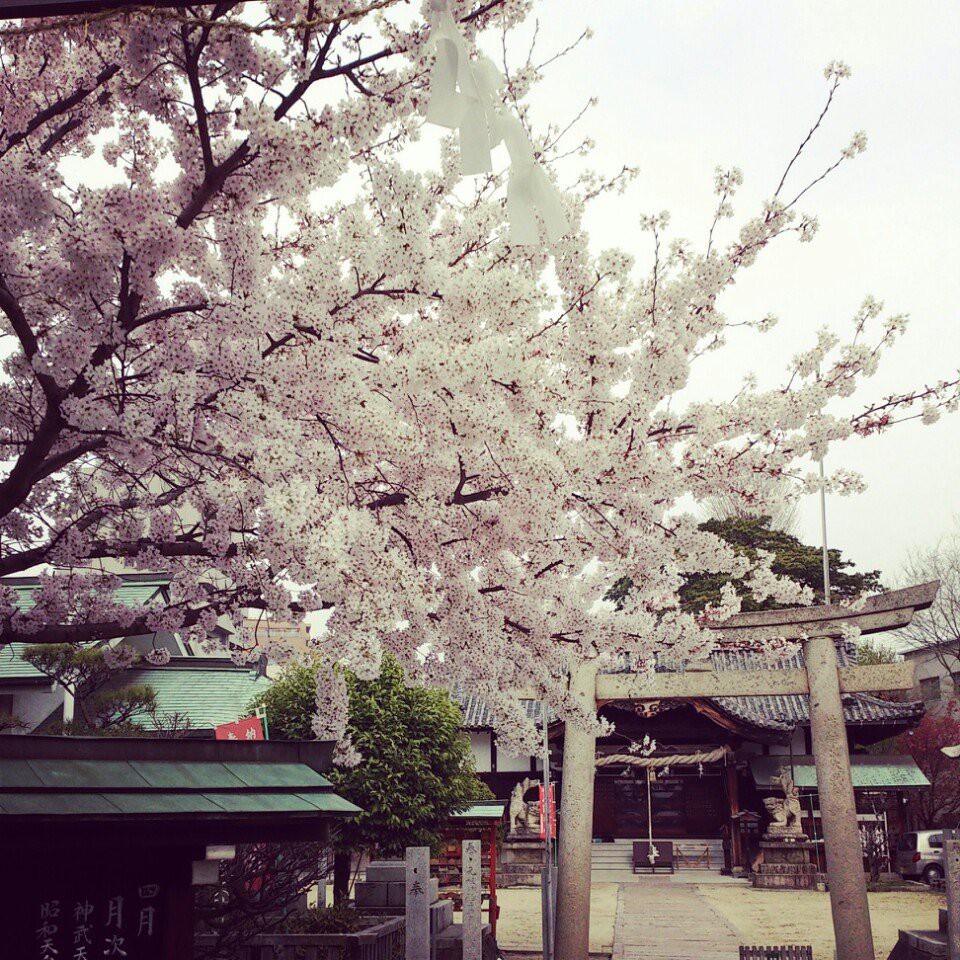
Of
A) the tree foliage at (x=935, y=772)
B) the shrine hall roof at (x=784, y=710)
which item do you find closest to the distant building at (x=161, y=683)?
the shrine hall roof at (x=784, y=710)

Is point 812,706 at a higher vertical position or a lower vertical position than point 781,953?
higher

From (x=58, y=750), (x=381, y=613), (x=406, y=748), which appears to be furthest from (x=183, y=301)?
(x=406, y=748)

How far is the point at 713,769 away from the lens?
28297 millimetres

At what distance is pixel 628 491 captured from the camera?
6195 mm

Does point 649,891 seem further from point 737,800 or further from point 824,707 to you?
point 824,707

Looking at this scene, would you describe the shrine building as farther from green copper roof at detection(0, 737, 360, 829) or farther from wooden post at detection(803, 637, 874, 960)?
green copper roof at detection(0, 737, 360, 829)

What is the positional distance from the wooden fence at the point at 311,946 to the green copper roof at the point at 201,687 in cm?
1308

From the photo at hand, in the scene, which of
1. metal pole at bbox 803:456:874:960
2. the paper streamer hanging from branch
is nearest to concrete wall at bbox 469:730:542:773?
metal pole at bbox 803:456:874:960

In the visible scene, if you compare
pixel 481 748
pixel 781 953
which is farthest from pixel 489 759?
pixel 781 953

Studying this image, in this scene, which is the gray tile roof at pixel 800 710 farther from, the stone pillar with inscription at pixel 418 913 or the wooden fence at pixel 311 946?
the wooden fence at pixel 311 946

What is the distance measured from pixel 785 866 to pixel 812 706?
1428 centimetres

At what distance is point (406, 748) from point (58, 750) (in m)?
10.2

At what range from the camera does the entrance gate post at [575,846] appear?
11.3 m

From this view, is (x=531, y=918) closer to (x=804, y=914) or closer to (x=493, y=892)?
(x=493, y=892)
